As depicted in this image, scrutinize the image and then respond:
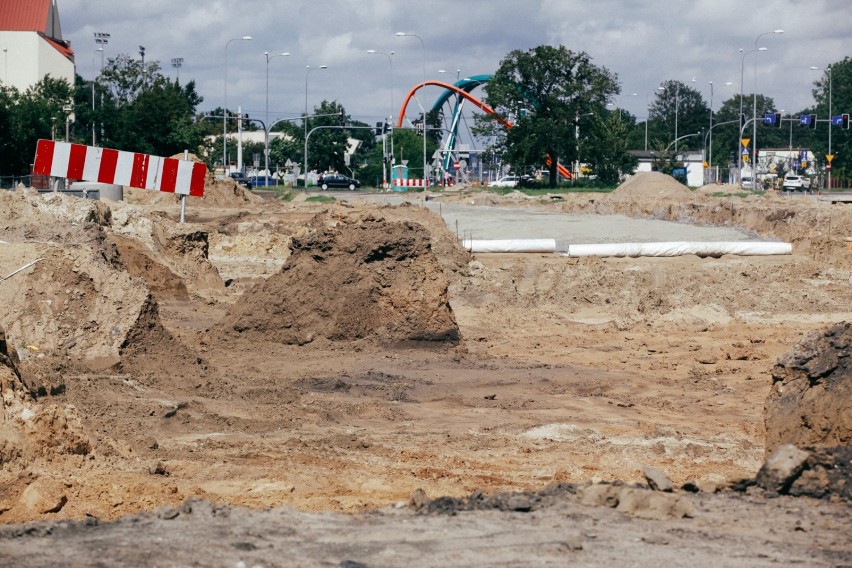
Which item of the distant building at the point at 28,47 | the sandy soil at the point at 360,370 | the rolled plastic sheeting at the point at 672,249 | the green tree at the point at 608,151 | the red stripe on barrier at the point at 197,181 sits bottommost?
the sandy soil at the point at 360,370

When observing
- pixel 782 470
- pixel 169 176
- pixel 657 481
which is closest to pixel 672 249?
pixel 169 176

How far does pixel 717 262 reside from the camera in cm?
2758

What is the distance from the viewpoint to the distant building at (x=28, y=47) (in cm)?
8219

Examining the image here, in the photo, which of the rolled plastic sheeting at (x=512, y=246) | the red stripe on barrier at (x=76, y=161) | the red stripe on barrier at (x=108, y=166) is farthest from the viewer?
the rolled plastic sheeting at (x=512, y=246)

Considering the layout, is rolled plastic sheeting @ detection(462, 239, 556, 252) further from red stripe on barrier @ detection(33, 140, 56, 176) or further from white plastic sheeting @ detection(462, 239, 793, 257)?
red stripe on barrier @ detection(33, 140, 56, 176)

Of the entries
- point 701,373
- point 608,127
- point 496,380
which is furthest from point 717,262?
point 608,127

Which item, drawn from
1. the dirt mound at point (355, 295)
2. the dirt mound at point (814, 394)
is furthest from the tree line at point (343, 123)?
the dirt mound at point (814, 394)

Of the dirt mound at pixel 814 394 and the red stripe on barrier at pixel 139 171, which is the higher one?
the red stripe on barrier at pixel 139 171

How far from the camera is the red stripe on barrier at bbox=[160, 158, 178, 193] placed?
25.6 meters

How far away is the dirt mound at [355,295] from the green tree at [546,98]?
189 feet

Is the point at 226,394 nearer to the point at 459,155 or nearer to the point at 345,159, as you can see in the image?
the point at 345,159

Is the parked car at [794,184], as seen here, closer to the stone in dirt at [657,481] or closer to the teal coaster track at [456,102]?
the teal coaster track at [456,102]

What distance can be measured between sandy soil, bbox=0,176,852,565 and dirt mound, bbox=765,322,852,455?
84 centimetres

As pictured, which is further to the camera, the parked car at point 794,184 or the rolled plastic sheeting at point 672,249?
the parked car at point 794,184
